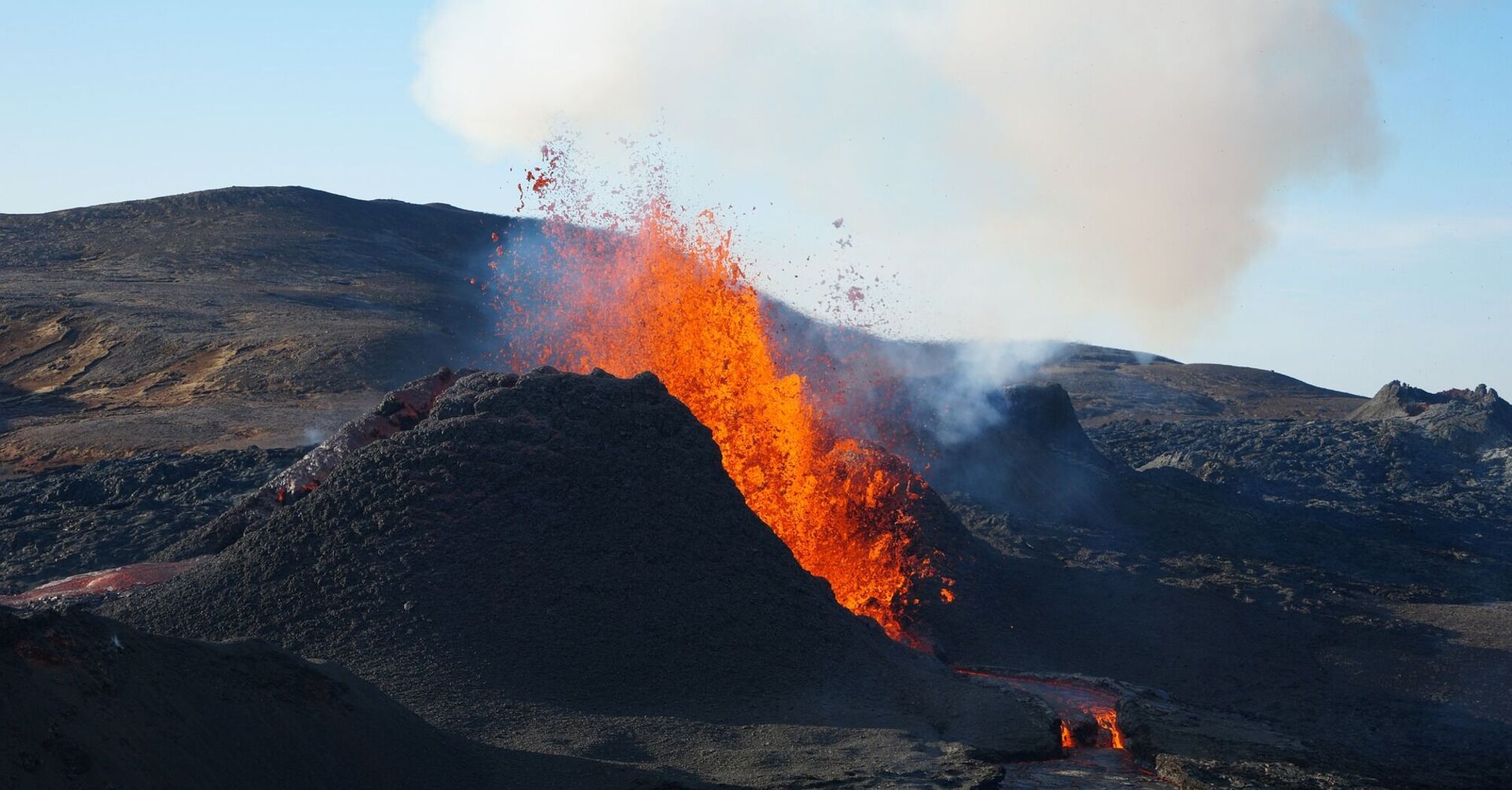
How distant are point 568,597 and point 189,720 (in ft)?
16.8

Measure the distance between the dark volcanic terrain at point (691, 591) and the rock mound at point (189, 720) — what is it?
4 cm

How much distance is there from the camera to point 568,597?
1402 cm

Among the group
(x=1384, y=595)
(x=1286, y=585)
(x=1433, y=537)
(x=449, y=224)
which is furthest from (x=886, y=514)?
(x=449, y=224)

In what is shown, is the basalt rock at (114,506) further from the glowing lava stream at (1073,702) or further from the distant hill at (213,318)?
the glowing lava stream at (1073,702)

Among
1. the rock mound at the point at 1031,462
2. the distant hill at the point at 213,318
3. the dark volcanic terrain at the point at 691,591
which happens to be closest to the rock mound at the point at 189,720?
the dark volcanic terrain at the point at 691,591

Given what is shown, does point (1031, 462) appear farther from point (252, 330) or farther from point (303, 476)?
point (252, 330)

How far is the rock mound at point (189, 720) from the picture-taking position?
8.26 metres

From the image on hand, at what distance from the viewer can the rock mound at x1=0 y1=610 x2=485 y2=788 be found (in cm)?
826

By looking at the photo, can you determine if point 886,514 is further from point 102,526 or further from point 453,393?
point 102,526

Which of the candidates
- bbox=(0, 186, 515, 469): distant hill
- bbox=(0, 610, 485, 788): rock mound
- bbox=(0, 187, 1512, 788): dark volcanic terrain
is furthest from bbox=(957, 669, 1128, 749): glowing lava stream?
bbox=(0, 186, 515, 469): distant hill

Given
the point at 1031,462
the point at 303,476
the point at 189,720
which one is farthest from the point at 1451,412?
the point at 189,720

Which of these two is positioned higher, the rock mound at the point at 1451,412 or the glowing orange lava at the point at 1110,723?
the rock mound at the point at 1451,412

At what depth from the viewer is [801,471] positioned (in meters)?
21.4

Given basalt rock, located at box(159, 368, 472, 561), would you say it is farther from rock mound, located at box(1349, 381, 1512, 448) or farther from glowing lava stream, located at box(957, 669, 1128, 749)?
rock mound, located at box(1349, 381, 1512, 448)
